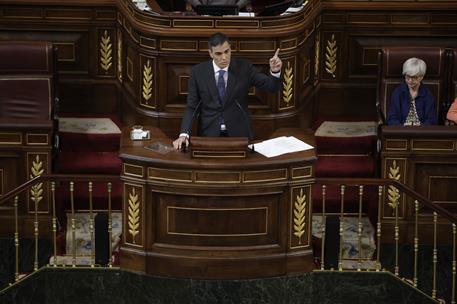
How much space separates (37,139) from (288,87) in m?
2.20

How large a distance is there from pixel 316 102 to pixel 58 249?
284 cm

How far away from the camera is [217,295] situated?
23.8ft

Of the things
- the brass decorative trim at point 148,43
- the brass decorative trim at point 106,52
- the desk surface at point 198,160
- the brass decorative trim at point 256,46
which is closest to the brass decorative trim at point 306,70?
the brass decorative trim at point 256,46

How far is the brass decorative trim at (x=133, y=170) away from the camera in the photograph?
23.4ft

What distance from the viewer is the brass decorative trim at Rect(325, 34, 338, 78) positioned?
9.58 metres

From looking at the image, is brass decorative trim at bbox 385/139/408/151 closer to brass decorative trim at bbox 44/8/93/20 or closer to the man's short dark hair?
the man's short dark hair

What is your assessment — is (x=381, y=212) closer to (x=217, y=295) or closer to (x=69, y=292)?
(x=217, y=295)

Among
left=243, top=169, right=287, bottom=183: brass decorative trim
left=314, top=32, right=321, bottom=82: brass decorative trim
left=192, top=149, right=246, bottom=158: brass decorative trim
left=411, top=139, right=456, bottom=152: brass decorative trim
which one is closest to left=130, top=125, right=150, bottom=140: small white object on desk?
left=192, top=149, right=246, bottom=158: brass decorative trim

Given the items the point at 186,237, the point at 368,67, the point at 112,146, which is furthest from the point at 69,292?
the point at 368,67

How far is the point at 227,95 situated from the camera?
7.41m

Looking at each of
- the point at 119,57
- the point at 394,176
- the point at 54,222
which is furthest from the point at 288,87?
the point at 54,222

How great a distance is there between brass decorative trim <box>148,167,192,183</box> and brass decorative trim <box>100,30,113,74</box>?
2702 mm

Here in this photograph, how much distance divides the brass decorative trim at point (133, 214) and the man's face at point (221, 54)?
947mm

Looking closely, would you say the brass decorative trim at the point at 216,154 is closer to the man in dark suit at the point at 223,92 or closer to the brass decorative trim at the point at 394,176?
the man in dark suit at the point at 223,92
